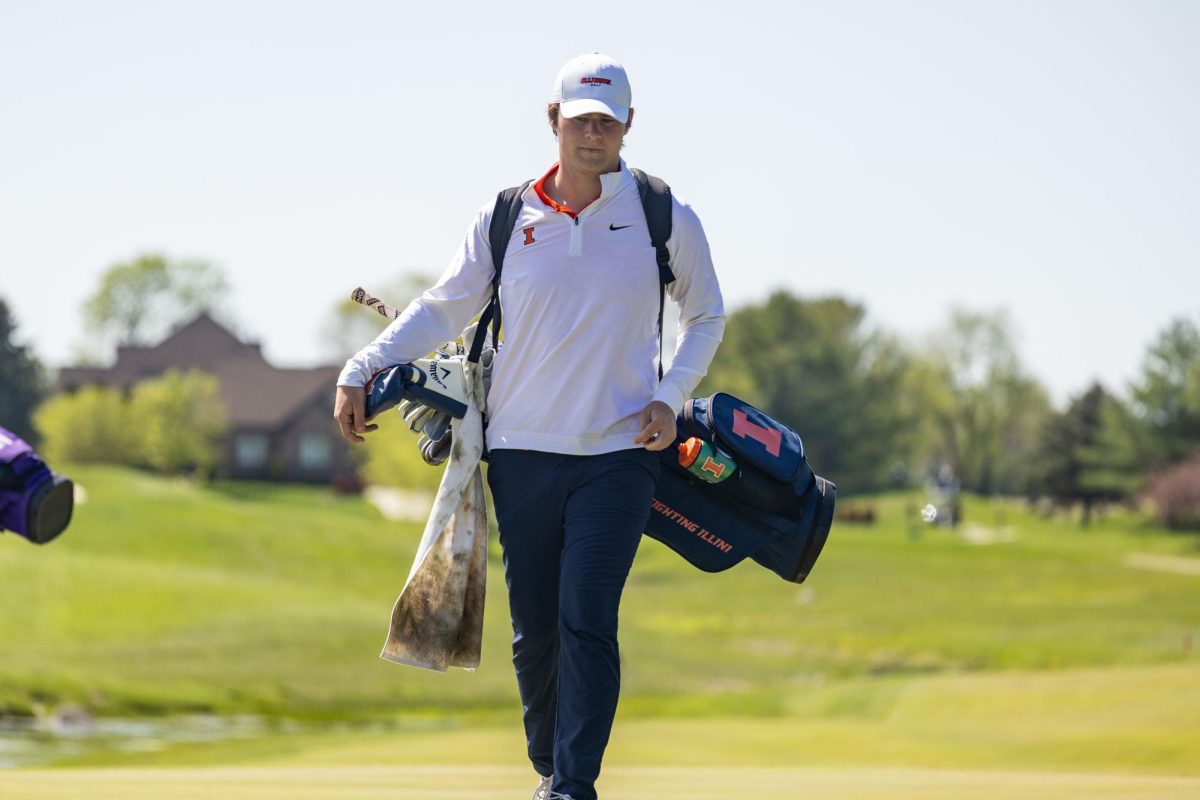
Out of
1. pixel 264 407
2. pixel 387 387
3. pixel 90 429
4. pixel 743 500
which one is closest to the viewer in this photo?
pixel 387 387

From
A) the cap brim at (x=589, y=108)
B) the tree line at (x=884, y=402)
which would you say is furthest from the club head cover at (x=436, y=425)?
the tree line at (x=884, y=402)

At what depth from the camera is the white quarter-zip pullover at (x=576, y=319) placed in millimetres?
5336

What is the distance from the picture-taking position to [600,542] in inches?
209

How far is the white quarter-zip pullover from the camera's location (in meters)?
5.34

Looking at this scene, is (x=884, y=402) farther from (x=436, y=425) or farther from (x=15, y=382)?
(x=436, y=425)

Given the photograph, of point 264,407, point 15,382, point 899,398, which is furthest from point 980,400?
point 15,382

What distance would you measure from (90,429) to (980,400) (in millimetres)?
46506

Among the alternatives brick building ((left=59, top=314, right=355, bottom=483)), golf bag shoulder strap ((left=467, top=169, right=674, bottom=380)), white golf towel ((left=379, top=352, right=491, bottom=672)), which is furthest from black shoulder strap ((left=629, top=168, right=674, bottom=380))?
brick building ((left=59, top=314, right=355, bottom=483))

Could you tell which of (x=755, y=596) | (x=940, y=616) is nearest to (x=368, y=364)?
(x=940, y=616)

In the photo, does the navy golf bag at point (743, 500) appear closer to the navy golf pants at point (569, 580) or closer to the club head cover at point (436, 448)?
the navy golf pants at point (569, 580)

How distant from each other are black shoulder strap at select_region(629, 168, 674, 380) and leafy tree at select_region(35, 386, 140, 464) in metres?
82.2

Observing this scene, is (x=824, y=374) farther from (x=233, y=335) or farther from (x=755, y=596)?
(x=755, y=596)

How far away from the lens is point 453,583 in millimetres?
5547

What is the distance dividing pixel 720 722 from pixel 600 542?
12.8m
